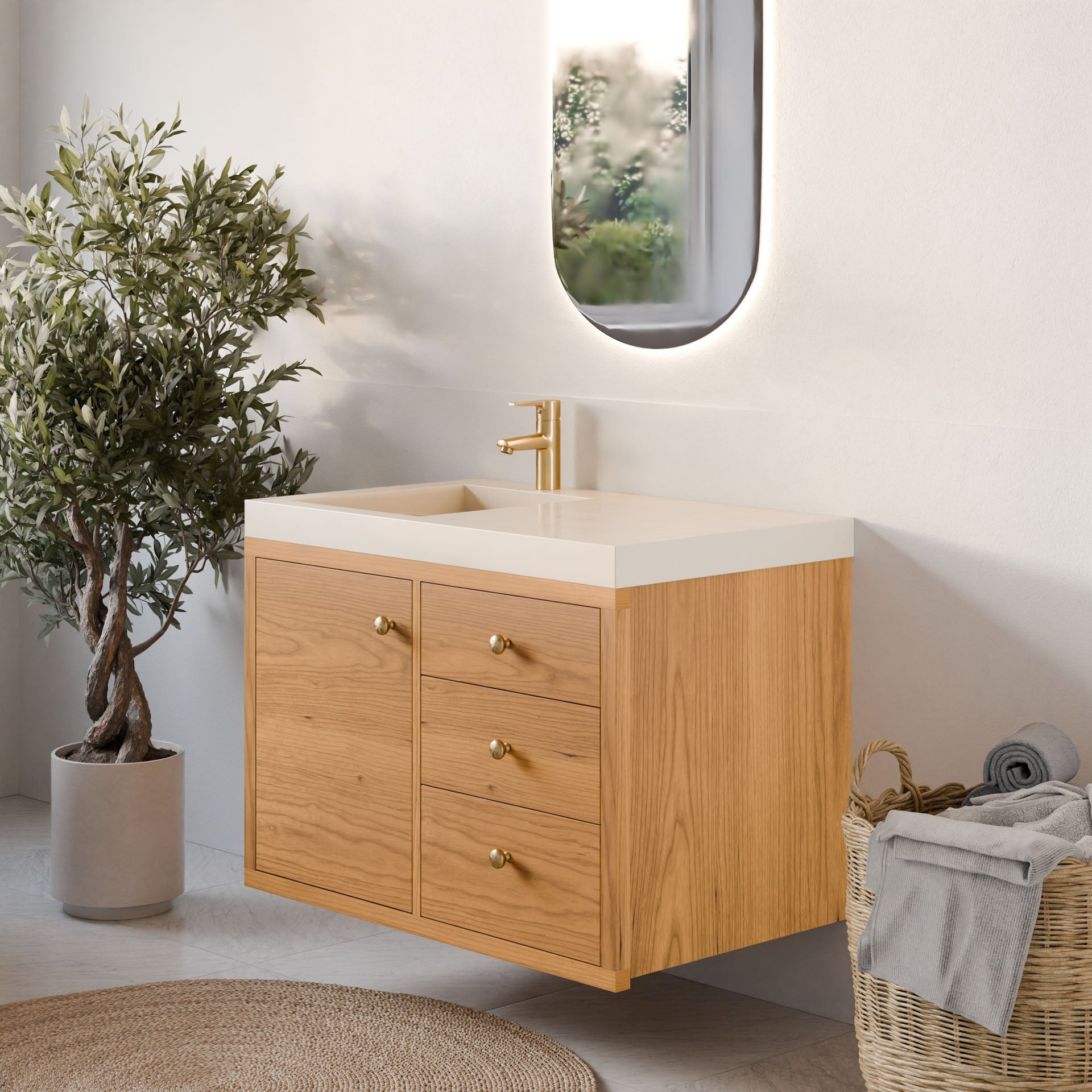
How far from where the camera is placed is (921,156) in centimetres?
229

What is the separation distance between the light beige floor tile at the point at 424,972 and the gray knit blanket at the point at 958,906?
3.10 feet

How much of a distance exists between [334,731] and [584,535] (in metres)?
0.59

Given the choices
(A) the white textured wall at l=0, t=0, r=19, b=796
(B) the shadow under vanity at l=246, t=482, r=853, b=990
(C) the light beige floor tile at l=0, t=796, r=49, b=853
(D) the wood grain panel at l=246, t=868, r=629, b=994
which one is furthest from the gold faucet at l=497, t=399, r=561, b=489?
(A) the white textured wall at l=0, t=0, r=19, b=796

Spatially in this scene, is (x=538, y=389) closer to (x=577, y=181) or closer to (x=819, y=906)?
(x=577, y=181)

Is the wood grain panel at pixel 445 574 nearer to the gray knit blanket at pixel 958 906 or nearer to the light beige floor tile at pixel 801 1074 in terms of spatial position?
the gray knit blanket at pixel 958 906

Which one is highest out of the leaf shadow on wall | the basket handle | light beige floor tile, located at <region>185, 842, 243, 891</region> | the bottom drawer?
the leaf shadow on wall

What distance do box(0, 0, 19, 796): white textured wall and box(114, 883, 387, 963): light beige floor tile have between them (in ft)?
3.41

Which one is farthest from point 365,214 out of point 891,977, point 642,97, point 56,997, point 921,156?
point 891,977

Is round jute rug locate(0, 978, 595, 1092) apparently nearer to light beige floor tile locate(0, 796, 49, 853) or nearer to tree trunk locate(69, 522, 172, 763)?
tree trunk locate(69, 522, 172, 763)

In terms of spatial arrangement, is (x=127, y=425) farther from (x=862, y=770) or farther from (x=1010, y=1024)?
(x=1010, y=1024)

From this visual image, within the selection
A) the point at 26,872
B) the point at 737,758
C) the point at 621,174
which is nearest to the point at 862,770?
the point at 737,758

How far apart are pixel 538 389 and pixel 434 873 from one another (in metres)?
0.95

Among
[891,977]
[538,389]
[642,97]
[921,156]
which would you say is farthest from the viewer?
[538,389]

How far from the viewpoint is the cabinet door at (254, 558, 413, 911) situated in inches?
94.3
